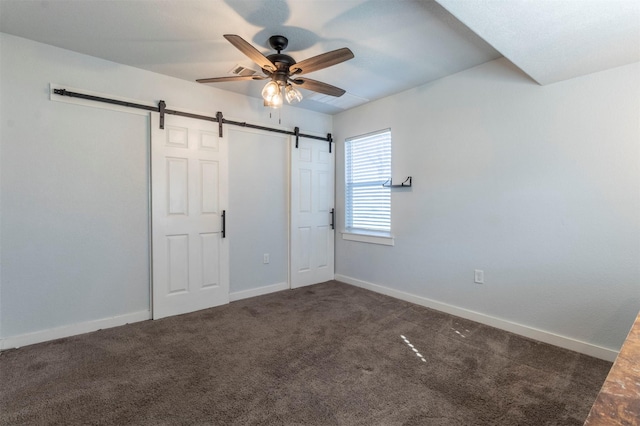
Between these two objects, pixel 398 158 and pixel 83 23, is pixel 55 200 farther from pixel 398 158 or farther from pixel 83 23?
pixel 398 158

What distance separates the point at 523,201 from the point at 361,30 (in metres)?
2.04

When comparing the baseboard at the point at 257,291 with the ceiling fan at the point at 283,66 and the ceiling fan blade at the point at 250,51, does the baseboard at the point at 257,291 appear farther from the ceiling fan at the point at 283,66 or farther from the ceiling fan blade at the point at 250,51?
the ceiling fan blade at the point at 250,51

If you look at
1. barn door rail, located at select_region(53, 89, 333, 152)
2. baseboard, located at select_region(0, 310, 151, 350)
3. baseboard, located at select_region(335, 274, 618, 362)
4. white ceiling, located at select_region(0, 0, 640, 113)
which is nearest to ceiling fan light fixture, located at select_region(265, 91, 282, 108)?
white ceiling, located at select_region(0, 0, 640, 113)

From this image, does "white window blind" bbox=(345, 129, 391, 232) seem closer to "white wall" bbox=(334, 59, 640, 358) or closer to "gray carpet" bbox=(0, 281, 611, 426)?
"white wall" bbox=(334, 59, 640, 358)

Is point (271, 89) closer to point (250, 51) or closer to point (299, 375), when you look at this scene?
point (250, 51)

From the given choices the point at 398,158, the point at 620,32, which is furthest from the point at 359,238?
the point at 620,32

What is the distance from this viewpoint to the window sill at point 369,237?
3.81 metres

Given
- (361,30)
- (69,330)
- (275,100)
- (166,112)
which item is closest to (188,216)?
(166,112)

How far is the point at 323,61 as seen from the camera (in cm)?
210

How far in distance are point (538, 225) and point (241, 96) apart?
3469mm

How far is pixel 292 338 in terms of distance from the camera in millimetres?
2637

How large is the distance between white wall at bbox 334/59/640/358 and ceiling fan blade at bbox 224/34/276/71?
1982 mm

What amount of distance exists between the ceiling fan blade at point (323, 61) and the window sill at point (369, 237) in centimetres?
230

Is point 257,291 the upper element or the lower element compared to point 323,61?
lower
